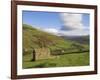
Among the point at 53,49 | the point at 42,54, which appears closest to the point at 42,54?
the point at 42,54

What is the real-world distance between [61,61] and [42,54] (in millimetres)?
206

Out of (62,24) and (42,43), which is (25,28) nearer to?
(42,43)

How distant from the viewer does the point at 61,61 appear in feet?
6.80

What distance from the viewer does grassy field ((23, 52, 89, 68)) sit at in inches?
77.6

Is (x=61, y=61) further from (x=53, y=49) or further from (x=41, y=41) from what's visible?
(x=41, y=41)

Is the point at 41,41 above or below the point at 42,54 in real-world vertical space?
above

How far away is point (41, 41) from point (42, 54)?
124 millimetres

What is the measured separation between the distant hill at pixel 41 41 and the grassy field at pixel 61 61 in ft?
0.24

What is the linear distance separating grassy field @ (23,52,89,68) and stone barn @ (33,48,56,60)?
0.03 m

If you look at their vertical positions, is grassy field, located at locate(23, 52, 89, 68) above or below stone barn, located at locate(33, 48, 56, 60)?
below

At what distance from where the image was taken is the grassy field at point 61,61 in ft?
6.47

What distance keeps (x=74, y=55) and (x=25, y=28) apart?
0.57 metres

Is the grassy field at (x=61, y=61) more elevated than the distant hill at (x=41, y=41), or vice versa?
the distant hill at (x=41, y=41)

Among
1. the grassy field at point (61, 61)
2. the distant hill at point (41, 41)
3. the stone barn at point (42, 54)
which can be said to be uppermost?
the distant hill at point (41, 41)
